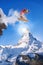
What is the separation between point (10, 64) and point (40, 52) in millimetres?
1928

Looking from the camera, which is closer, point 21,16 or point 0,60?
point 21,16

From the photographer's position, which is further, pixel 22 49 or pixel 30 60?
pixel 22 49

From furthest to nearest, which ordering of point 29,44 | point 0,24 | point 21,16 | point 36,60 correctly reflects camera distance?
point 29,44 < point 36,60 < point 21,16 < point 0,24

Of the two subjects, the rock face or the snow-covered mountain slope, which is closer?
the rock face

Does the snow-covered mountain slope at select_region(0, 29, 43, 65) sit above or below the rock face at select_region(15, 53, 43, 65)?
above

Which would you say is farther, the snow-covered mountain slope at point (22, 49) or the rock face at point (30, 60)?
the snow-covered mountain slope at point (22, 49)

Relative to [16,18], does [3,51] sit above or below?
above

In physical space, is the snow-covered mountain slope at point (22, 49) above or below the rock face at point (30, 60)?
above

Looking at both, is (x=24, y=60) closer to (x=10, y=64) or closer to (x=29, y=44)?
(x=10, y=64)

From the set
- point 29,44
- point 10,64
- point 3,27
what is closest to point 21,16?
point 3,27

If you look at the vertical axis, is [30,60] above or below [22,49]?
below

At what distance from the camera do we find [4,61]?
10.1 meters

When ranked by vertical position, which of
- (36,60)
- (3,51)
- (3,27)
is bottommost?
(3,27)

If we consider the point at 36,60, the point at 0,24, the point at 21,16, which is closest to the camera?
the point at 0,24
